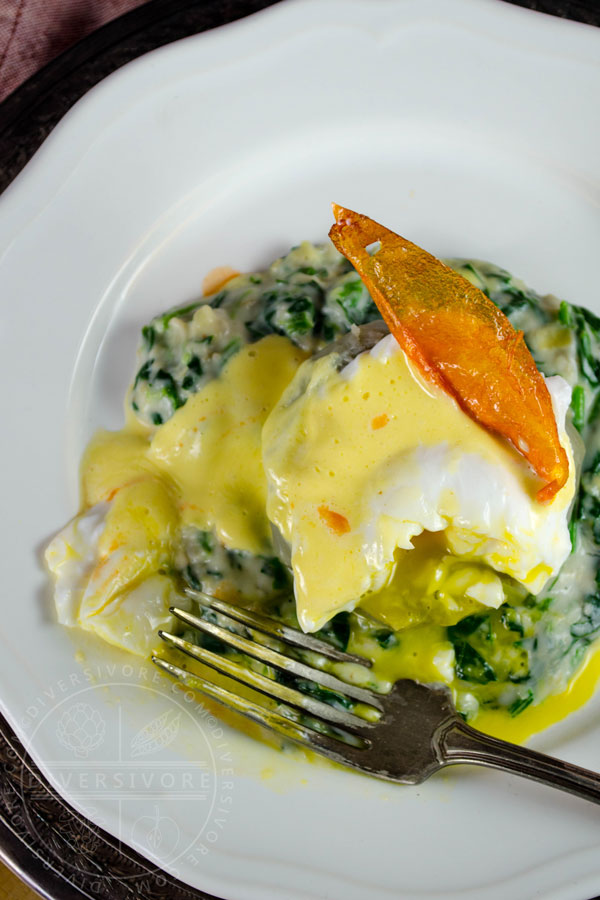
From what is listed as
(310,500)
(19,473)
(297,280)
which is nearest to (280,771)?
(310,500)

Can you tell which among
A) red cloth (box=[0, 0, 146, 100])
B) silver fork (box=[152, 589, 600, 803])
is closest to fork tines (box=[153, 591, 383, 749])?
silver fork (box=[152, 589, 600, 803])

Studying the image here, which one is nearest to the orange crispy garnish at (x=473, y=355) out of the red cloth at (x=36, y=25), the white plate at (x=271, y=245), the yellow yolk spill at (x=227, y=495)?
the yellow yolk spill at (x=227, y=495)

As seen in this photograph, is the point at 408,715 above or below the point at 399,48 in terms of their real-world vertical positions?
below

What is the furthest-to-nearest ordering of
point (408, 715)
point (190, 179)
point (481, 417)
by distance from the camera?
point (190, 179), point (408, 715), point (481, 417)

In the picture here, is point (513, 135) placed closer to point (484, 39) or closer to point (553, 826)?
point (484, 39)
